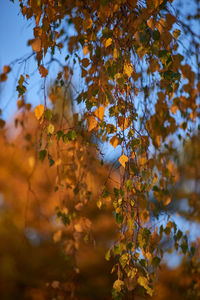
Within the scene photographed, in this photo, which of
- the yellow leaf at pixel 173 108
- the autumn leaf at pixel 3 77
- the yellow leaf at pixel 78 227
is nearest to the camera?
the yellow leaf at pixel 78 227

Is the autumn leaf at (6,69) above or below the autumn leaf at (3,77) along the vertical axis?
above

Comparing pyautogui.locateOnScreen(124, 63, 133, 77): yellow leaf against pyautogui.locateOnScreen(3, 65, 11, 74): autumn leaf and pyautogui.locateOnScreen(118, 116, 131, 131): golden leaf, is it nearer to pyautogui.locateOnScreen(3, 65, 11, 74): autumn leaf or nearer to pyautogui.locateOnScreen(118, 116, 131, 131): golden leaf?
pyautogui.locateOnScreen(118, 116, 131, 131): golden leaf

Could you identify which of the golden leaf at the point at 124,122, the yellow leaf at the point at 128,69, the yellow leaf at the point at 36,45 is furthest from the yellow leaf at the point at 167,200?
the yellow leaf at the point at 36,45

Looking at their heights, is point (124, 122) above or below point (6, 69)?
below

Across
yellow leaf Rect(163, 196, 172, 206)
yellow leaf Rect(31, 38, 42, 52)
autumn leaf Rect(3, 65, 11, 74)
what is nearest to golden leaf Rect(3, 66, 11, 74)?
autumn leaf Rect(3, 65, 11, 74)

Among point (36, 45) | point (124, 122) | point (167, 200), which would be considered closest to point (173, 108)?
point (167, 200)

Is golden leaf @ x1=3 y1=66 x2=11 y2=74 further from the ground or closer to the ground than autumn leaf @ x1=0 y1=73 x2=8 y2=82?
further from the ground

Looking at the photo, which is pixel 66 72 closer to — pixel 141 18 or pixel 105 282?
pixel 141 18

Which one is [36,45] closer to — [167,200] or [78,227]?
[78,227]

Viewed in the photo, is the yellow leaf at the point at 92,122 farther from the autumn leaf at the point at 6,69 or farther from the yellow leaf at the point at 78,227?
the autumn leaf at the point at 6,69

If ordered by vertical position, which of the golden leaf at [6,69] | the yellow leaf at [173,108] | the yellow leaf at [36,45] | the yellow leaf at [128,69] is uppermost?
the golden leaf at [6,69]

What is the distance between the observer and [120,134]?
864 mm

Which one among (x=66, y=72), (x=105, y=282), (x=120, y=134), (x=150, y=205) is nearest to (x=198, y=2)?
(x=66, y=72)

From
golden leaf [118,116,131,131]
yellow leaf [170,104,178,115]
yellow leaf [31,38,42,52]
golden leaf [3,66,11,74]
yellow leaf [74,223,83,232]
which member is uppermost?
golden leaf [3,66,11,74]
